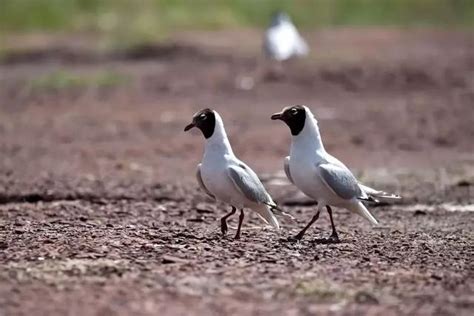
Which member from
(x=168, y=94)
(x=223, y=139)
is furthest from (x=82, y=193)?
(x=168, y=94)

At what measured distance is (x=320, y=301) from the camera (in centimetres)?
611

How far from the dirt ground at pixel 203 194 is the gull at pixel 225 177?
290mm

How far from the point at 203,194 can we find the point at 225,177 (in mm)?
3955

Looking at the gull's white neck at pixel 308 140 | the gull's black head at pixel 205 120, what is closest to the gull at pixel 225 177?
the gull's black head at pixel 205 120

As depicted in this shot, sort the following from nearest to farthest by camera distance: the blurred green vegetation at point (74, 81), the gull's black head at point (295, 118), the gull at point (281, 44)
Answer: the gull's black head at point (295, 118)
the blurred green vegetation at point (74, 81)
the gull at point (281, 44)

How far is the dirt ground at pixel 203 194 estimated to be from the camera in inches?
247

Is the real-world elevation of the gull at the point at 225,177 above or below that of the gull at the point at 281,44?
below

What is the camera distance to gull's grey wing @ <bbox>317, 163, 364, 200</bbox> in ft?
26.8

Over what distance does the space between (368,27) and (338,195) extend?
3398 cm

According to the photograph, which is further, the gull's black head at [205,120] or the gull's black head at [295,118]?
the gull's black head at [205,120]

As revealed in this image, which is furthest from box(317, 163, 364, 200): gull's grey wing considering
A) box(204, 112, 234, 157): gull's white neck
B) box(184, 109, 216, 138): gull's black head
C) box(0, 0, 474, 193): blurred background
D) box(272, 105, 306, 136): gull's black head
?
box(0, 0, 474, 193): blurred background

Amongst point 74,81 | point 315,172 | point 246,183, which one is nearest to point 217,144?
point 246,183

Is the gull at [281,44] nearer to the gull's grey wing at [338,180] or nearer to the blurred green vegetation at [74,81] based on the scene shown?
the blurred green vegetation at [74,81]

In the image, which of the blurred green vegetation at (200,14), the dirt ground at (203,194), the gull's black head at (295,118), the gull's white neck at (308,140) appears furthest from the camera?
the blurred green vegetation at (200,14)
